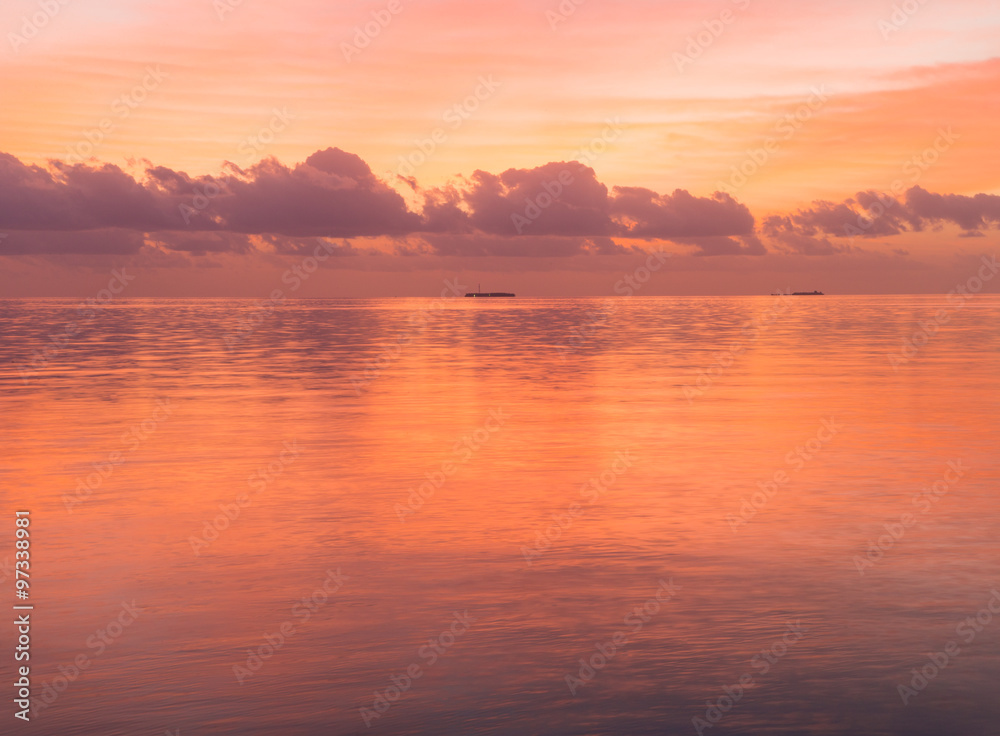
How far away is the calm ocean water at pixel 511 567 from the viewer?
10.9 meters

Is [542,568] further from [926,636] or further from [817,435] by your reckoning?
[817,435]

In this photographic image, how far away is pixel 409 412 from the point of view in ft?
118

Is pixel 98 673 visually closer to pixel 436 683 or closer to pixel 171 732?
pixel 171 732

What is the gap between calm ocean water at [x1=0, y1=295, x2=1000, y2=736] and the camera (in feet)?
35.7

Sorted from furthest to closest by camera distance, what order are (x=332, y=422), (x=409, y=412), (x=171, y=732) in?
(x=409, y=412)
(x=332, y=422)
(x=171, y=732)

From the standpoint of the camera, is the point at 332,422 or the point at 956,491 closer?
the point at 956,491

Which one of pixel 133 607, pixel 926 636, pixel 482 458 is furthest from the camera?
pixel 482 458

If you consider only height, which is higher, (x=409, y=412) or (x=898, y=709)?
(x=898, y=709)

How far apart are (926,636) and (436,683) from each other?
19.9 feet

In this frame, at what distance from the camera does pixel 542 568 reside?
15719 millimetres

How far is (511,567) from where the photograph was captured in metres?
15.8

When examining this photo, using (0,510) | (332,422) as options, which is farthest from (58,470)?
(332,422)

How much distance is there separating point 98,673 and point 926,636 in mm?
9906

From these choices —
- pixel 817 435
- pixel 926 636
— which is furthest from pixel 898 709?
pixel 817 435
